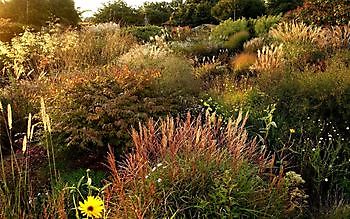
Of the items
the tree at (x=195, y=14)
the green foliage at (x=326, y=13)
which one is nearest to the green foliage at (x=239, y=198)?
the green foliage at (x=326, y=13)

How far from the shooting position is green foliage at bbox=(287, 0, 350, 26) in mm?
12969

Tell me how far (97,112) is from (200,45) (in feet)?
25.4

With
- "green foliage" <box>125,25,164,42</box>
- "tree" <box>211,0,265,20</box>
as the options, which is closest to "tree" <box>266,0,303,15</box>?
"tree" <box>211,0,265,20</box>

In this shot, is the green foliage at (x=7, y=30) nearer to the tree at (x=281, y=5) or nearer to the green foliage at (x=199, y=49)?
the green foliage at (x=199, y=49)

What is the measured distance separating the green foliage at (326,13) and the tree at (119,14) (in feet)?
40.3

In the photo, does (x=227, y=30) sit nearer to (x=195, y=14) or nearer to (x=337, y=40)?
(x=337, y=40)

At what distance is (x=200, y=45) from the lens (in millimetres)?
12898

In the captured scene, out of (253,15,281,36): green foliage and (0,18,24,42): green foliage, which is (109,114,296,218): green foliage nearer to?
(253,15,281,36): green foliage

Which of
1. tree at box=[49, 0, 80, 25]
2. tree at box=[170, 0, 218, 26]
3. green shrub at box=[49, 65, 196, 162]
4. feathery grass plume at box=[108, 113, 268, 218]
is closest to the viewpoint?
feathery grass plume at box=[108, 113, 268, 218]

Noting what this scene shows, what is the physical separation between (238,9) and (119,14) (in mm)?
6455

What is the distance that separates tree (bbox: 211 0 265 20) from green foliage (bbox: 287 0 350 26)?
30.1 ft

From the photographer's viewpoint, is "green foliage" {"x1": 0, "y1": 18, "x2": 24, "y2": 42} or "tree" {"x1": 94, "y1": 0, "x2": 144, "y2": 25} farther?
"tree" {"x1": 94, "y1": 0, "x2": 144, "y2": 25}

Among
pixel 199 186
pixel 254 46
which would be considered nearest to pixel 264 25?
pixel 254 46

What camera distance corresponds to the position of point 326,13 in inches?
522
